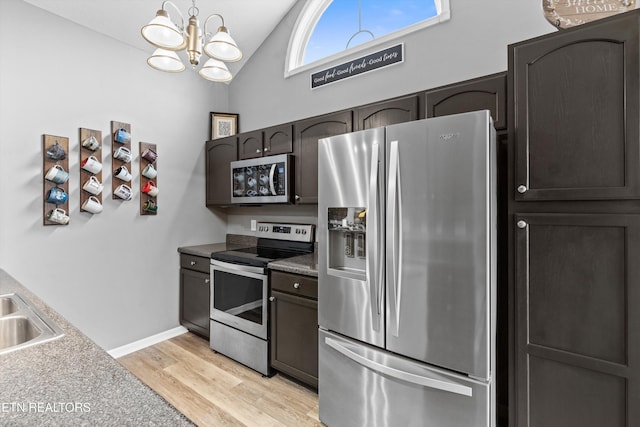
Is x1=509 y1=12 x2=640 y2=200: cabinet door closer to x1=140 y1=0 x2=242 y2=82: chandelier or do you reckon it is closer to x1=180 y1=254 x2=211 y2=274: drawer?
x1=140 y1=0 x2=242 y2=82: chandelier

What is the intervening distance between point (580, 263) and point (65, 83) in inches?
137

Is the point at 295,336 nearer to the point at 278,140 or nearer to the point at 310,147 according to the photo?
the point at 310,147

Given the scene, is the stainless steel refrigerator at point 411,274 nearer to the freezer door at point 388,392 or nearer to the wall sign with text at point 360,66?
the freezer door at point 388,392

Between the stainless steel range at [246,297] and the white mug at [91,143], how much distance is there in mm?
1279

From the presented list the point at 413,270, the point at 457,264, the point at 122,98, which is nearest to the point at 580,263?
the point at 457,264

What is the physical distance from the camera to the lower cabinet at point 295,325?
7.02 feet

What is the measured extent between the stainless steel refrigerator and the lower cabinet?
0.29 m

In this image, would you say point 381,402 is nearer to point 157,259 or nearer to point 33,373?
point 33,373

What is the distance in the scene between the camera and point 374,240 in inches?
63.0

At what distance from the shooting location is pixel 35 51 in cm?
233

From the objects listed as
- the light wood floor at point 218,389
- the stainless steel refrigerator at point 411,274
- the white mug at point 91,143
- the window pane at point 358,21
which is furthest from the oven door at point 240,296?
the window pane at point 358,21

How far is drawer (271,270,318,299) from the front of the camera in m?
2.11

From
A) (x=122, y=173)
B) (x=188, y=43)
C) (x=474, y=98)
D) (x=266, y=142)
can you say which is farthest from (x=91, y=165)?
(x=474, y=98)

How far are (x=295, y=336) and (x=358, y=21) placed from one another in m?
2.63
